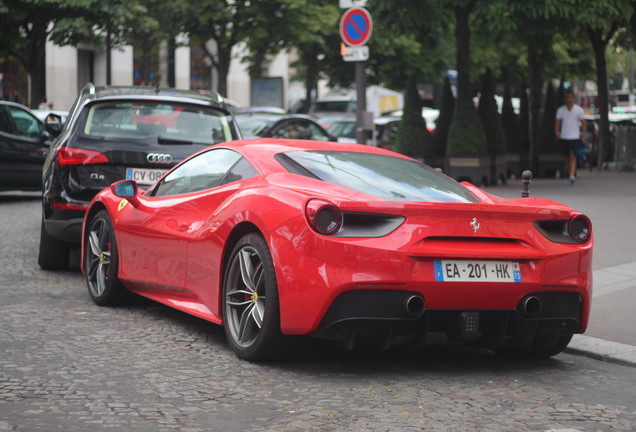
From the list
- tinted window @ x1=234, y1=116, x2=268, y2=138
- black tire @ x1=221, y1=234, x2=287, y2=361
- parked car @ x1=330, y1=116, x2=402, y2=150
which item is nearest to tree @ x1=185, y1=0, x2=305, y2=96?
parked car @ x1=330, y1=116, x2=402, y2=150

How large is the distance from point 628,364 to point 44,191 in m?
5.30

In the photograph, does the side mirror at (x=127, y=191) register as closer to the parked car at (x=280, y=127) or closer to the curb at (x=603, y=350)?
the curb at (x=603, y=350)

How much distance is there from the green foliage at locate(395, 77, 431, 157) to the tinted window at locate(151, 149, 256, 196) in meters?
13.6

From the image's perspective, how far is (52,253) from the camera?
30.8 feet

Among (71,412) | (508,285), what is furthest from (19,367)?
(508,285)

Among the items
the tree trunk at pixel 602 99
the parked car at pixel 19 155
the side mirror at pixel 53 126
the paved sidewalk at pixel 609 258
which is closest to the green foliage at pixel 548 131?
the paved sidewalk at pixel 609 258

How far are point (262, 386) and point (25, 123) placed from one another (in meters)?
13.0

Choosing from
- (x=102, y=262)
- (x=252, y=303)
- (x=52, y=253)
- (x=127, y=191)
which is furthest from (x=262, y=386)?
(x=52, y=253)

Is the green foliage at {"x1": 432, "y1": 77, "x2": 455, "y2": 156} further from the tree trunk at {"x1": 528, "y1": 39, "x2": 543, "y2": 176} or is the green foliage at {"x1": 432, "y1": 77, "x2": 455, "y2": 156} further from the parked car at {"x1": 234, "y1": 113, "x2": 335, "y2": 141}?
the parked car at {"x1": 234, "y1": 113, "x2": 335, "y2": 141}

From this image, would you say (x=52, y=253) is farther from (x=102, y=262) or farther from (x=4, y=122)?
(x=4, y=122)

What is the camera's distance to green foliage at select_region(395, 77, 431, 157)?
2055cm

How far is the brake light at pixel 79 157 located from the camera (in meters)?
8.86

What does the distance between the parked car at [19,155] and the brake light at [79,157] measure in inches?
308

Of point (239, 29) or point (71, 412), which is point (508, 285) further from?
point (239, 29)
